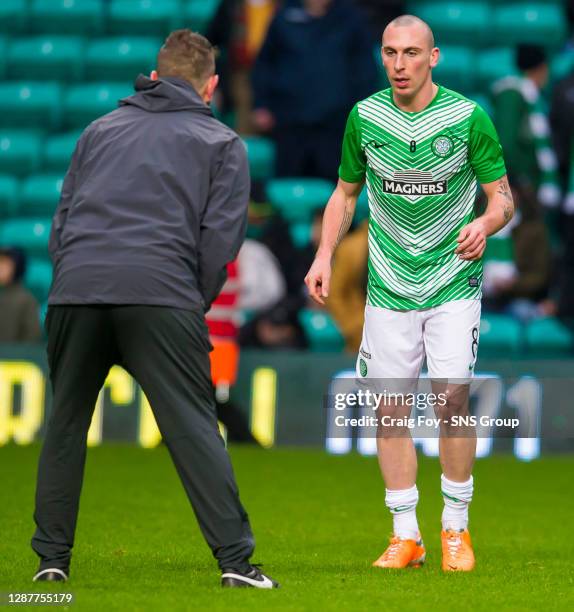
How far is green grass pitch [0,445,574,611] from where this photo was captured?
17.9 feet

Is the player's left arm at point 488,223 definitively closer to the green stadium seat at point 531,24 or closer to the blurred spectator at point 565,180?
the blurred spectator at point 565,180

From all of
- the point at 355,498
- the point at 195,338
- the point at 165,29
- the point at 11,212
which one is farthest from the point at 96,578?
the point at 165,29

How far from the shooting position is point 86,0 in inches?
690

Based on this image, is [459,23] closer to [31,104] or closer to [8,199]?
[31,104]

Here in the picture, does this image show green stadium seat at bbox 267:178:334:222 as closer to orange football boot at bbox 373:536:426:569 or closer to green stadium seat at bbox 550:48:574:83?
green stadium seat at bbox 550:48:574:83

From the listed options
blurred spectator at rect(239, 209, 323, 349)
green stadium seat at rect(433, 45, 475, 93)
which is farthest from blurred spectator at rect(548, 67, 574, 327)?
blurred spectator at rect(239, 209, 323, 349)

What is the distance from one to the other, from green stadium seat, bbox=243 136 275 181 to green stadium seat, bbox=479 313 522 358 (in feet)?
10.8

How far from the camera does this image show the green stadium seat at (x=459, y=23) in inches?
650

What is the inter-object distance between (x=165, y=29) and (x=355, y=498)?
8.99 meters

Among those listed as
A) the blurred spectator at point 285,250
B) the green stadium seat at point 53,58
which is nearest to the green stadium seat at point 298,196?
the blurred spectator at point 285,250

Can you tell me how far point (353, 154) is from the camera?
6496 mm

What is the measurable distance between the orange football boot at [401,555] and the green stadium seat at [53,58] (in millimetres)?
11535

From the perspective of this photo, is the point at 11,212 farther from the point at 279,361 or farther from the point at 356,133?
the point at 356,133

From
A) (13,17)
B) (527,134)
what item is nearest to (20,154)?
(13,17)
